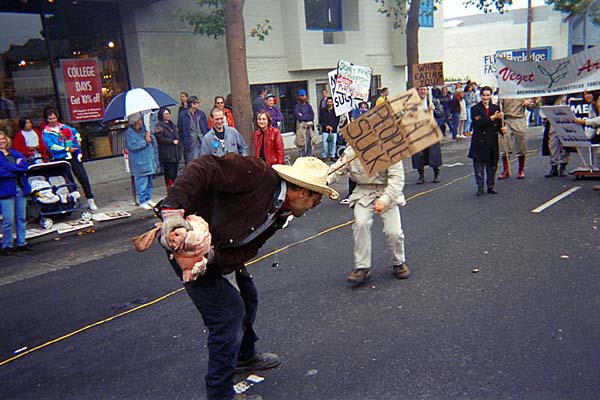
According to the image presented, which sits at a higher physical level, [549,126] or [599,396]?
[549,126]

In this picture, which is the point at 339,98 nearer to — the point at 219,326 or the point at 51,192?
the point at 51,192

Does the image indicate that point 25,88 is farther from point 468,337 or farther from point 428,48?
point 428,48

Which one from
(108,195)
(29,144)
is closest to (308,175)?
(29,144)

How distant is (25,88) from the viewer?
11.8 meters

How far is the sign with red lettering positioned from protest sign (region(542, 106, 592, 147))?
10147 millimetres

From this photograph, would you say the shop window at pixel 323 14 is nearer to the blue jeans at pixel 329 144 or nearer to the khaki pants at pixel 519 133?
the blue jeans at pixel 329 144

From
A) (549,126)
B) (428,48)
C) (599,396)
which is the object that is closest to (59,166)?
(599,396)

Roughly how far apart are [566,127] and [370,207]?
6.60 metres

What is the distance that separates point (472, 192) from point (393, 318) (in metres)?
5.88

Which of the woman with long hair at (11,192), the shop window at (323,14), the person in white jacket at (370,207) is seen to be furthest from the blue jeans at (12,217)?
the shop window at (323,14)

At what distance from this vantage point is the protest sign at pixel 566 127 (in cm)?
989

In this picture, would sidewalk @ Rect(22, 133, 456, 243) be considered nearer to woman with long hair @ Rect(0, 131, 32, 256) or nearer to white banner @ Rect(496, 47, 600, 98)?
woman with long hair @ Rect(0, 131, 32, 256)

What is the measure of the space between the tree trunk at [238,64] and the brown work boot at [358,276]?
22.0 feet

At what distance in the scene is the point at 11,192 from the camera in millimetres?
7609
